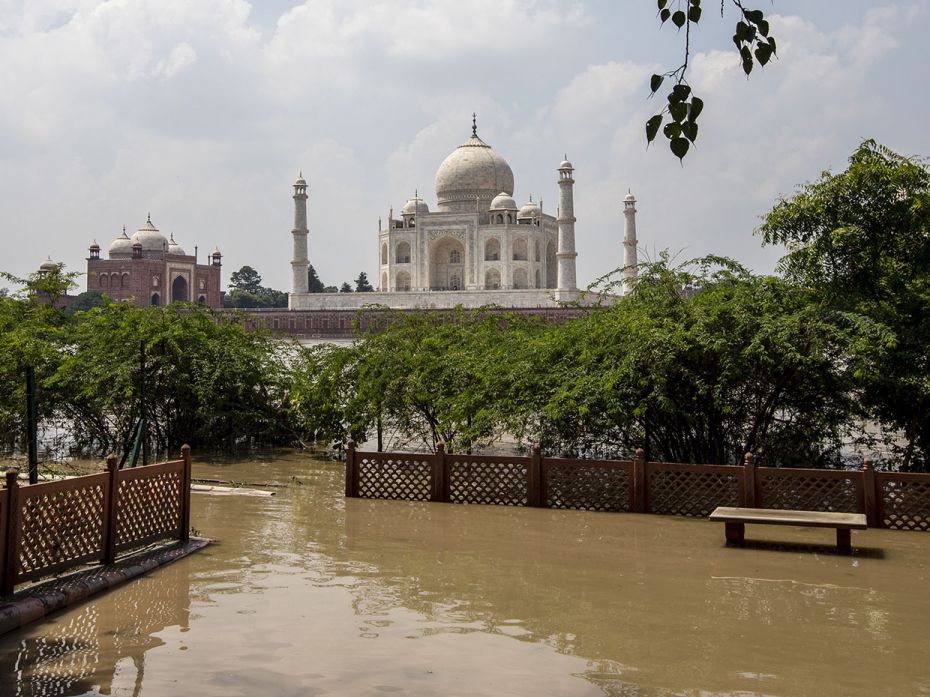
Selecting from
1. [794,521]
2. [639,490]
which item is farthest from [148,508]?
[794,521]

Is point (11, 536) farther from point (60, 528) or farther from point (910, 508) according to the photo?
point (910, 508)

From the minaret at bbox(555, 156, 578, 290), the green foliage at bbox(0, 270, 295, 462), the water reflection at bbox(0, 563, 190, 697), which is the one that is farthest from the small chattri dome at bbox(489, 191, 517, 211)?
the water reflection at bbox(0, 563, 190, 697)

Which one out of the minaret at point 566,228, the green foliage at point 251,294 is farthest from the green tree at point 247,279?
the minaret at point 566,228

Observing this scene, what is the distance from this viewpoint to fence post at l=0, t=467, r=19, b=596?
525 centimetres

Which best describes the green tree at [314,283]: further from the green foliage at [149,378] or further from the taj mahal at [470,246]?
the green foliage at [149,378]

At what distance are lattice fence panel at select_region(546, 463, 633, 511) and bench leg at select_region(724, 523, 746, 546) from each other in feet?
5.16

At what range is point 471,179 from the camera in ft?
173

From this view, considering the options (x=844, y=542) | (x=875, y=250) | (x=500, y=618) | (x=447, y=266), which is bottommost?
(x=500, y=618)

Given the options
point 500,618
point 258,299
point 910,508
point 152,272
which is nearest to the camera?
point 500,618

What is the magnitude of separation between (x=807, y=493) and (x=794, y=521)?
134cm

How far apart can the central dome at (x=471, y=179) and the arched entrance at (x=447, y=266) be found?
1999mm

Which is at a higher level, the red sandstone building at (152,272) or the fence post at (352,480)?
the red sandstone building at (152,272)

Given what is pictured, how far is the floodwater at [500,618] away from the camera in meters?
4.31

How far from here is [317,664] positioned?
14.7 feet
